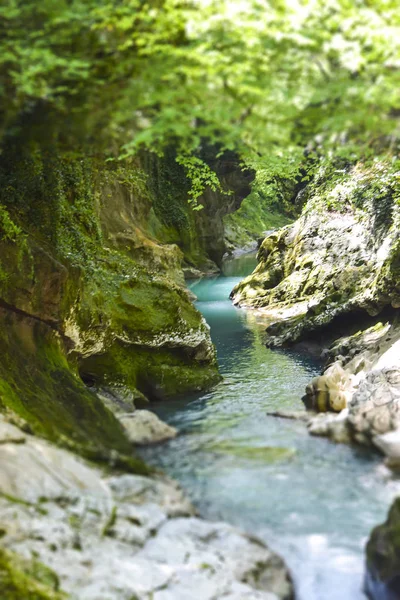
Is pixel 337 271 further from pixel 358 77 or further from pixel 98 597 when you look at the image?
pixel 98 597

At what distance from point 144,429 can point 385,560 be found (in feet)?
14.4

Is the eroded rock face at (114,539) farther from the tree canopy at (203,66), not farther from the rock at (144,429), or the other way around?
the tree canopy at (203,66)

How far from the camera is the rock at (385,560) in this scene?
5.16 metres

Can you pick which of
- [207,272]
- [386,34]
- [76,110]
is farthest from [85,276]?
[207,272]

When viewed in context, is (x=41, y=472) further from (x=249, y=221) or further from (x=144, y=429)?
(x=249, y=221)

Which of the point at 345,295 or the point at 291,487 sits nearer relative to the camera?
the point at 291,487

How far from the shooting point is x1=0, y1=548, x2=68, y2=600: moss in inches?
178

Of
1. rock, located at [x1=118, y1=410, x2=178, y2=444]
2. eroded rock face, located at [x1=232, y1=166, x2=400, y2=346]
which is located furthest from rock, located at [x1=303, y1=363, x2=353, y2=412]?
eroded rock face, located at [x1=232, y1=166, x2=400, y2=346]

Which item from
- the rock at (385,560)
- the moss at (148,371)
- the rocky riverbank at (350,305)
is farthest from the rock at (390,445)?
the moss at (148,371)

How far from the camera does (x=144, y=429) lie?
338 inches


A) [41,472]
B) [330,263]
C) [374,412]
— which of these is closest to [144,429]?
[41,472]

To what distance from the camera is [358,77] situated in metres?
5.37

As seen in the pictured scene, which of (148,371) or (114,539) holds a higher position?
(114,539)

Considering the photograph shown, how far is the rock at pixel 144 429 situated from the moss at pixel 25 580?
10.4 ft
